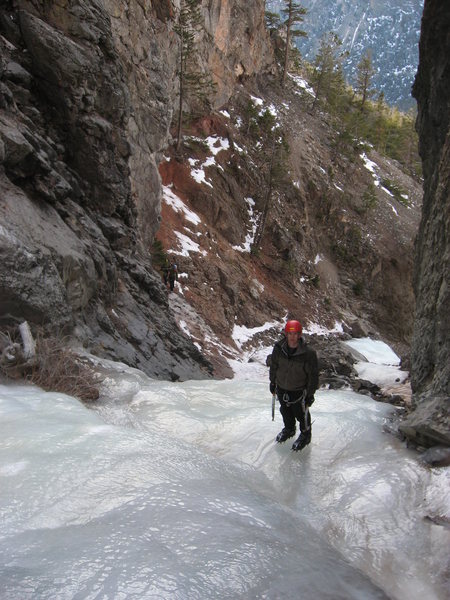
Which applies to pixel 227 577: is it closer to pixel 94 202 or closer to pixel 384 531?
pixel 384 531

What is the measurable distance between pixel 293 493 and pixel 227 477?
73 cm

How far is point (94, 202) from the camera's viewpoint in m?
12.2

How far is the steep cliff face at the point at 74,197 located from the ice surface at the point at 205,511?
297cm

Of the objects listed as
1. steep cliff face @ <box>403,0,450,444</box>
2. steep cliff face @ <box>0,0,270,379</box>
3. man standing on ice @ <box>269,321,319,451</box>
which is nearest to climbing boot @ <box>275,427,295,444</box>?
man standing on ice @ <box>269,321,319,451</box>

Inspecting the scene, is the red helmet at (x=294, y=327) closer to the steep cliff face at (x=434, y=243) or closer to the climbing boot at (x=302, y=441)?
the climbing boot at (x=302, y=441)

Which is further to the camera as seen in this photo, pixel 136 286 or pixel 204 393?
pixel 136 286

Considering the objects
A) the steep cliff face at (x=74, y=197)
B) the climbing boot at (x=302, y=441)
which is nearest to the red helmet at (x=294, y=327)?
the climbing boot at (x=302, y=441)

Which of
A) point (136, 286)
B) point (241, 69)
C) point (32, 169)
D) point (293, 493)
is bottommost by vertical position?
point (293, 493)

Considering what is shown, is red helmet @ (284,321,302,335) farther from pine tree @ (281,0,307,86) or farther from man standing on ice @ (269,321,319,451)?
pine tree @ (281,0,307,86)

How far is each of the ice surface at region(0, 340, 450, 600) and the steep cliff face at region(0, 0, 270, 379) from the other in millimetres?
→ 2973

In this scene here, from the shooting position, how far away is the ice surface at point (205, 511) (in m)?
2.63

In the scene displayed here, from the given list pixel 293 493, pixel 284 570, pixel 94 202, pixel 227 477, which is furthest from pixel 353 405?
pixel 94 202

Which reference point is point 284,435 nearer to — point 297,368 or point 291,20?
point 297,368

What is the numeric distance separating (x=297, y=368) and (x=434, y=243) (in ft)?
12.1
